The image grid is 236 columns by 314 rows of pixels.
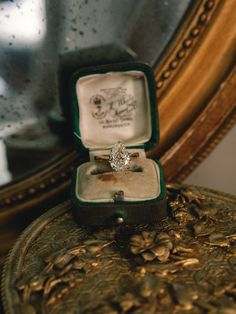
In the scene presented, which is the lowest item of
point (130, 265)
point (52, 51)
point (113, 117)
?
point (130, 265)

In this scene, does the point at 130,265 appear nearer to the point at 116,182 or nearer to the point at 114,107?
the point at 116,182

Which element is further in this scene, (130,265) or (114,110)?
(114,110)

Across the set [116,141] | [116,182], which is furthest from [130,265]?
[116,141]

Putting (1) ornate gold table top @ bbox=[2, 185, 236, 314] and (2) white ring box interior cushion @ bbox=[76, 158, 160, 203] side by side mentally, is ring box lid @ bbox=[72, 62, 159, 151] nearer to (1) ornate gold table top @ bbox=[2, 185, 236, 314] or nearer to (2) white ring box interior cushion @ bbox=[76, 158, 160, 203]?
(2) white ring box interior cushion @ bbox=[76, 158, 160, 203]

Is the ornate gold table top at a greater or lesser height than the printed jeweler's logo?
lesser

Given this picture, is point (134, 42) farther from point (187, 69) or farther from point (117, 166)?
point (117, 166)

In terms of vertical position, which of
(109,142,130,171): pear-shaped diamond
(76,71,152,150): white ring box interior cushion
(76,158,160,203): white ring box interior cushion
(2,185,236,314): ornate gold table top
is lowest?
(2,185,236,314): ornate gold table top

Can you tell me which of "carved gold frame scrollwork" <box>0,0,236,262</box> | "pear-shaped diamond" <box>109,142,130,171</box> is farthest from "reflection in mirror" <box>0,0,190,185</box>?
"pear-shaped diamond" <box>109,142,130,171</box>
